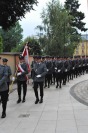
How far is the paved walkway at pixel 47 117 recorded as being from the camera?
9312 millimetres

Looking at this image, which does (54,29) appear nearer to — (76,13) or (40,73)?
(76,13)

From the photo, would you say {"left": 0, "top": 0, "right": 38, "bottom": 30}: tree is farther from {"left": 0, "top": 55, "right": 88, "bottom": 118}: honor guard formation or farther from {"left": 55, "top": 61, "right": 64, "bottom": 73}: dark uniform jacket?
{"left": 55, "top": 61, "right": 64, "bottom": 73}: dark uniform jacket

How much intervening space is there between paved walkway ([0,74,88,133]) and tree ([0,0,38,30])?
448 inches

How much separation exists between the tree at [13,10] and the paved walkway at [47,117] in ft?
37.4

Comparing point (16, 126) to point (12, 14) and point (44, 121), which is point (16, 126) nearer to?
point (44, 121)

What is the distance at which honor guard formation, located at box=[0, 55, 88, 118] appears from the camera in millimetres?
11336

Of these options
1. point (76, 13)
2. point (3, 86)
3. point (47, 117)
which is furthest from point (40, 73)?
point (76, 13)

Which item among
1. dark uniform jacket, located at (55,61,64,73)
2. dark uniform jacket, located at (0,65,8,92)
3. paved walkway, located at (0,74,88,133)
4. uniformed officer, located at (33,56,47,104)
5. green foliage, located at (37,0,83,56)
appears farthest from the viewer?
green foliage, located at (37,0,83,56)

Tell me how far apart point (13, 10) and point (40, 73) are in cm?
1244

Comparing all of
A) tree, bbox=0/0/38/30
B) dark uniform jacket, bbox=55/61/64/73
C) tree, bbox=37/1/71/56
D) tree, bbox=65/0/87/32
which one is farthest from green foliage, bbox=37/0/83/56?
dark uniform jacket, bbox=55/61/64/73

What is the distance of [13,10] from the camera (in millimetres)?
25734

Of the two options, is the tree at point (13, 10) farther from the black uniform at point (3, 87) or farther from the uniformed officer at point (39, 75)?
the black uniform at point (3, 87)

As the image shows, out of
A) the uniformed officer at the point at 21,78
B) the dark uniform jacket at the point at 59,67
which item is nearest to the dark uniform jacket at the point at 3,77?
the uniformed officer at the point at 21,78

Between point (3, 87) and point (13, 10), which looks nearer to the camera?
point (3, 87)
